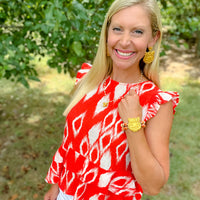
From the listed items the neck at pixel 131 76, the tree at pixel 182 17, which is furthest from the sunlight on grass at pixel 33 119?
the neck at pixel 131 76

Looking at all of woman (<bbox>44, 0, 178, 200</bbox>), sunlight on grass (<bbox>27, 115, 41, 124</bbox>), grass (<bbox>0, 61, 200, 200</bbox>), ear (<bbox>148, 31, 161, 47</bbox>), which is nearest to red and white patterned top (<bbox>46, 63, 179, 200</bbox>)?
woman (<bbox>44, 0, 178, 200</bbox>)

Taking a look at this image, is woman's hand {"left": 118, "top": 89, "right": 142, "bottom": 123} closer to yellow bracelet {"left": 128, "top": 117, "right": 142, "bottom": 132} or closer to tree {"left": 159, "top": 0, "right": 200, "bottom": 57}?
yellow bracelet {"left": 128, "top": 117, "right": 142, "bottom": 132}

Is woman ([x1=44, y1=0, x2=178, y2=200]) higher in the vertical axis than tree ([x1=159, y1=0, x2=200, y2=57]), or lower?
lower

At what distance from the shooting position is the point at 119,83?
5.87 feet

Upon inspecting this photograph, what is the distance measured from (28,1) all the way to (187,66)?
24.5 feet

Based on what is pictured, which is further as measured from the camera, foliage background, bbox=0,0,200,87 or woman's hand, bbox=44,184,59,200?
foliage background, bbox=0,0,200,87

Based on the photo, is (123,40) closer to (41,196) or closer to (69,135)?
(69,135)

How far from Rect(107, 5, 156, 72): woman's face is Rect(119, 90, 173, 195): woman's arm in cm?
29

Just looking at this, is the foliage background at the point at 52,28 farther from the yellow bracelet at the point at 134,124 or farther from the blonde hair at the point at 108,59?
the yellow bracelet at the point at 134,124

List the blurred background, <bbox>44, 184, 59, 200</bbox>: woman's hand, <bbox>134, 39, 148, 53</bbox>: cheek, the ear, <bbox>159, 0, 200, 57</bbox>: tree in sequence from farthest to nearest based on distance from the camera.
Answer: <bbox>159, 0, 200, 57</bbox>: tree → the blurred background → <bbox>44, 184, 59, 200</bbox>: woman's hand → the ear → <bbox>134, 39, 148, 53</bbox>: cheek

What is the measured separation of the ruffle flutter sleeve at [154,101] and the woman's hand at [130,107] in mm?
48

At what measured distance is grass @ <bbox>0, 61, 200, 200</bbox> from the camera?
12.9 feet

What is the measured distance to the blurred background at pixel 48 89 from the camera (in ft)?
8.23

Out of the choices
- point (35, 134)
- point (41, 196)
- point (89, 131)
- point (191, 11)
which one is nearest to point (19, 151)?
point (35, 134)
